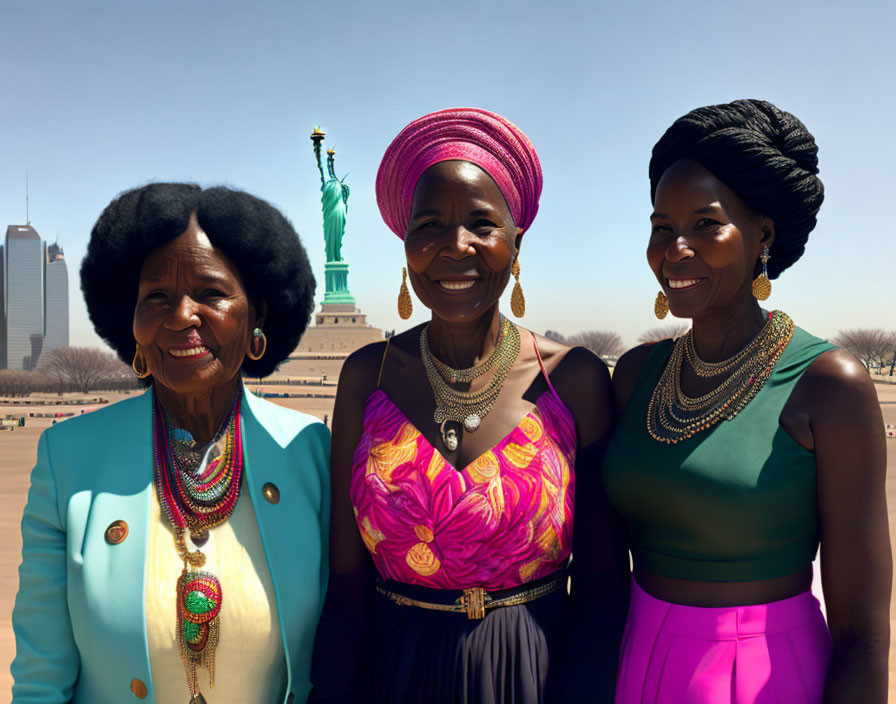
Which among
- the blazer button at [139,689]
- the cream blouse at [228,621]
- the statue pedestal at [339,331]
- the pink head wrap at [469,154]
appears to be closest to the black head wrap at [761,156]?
A: the pink head wrap at [469,154]

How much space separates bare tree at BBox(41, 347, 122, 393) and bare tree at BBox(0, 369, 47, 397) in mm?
844

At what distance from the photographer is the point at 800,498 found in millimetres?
1844

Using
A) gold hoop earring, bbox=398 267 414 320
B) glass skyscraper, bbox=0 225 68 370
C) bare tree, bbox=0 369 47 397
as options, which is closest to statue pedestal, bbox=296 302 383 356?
bare tree, bbox=0 369 47 397

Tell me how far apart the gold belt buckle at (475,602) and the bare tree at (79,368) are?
130 ft

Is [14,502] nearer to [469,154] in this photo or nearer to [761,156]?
[469,154]

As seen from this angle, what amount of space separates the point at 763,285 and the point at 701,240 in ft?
0.99

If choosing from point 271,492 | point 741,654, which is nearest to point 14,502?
point 271,492

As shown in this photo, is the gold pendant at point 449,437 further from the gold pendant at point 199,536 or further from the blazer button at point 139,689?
the blazer button at point 139,689

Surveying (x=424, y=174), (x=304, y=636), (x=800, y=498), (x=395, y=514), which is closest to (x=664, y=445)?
(x=800, y=498)

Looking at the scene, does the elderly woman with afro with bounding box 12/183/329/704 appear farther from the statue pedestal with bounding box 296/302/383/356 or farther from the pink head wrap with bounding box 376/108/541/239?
the statue pedestal with bounding box 296/302/383/356

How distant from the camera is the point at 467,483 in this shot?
78.7 inches

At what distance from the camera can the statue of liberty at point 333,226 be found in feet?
122

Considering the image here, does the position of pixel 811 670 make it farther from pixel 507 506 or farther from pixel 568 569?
pixel 507 506

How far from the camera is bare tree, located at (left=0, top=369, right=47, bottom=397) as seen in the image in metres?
33.8
